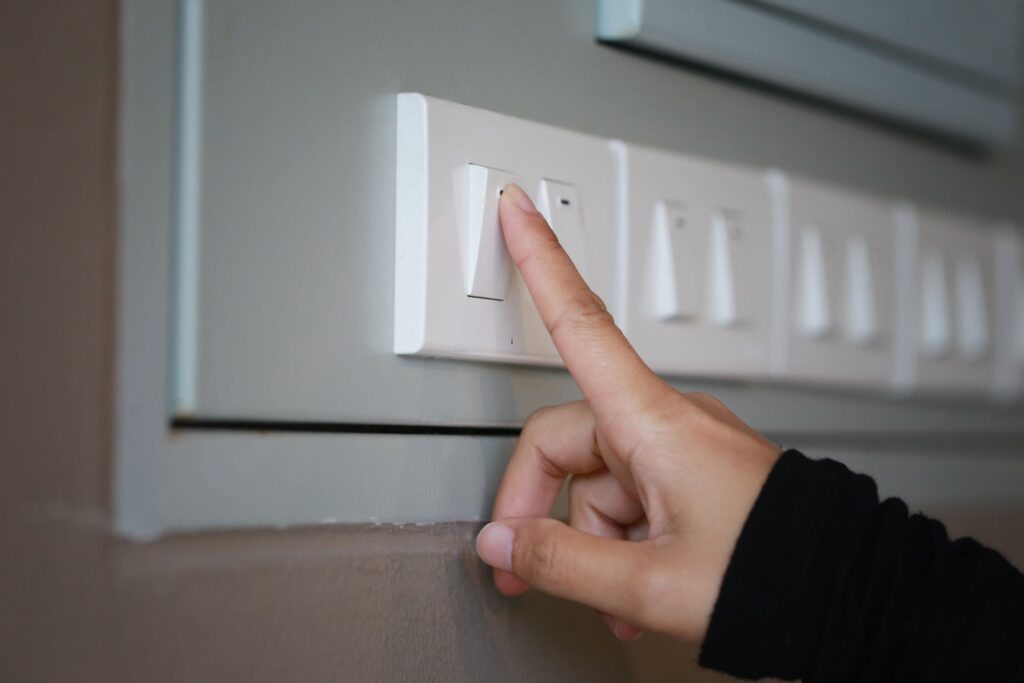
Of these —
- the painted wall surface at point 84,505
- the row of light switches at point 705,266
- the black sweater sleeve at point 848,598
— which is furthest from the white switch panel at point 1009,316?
the painted wall surface at point 84,505

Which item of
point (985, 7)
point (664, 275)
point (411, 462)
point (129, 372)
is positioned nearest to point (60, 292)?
point (129, 372)

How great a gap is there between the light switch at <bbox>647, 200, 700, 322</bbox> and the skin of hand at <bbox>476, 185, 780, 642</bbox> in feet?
0.36

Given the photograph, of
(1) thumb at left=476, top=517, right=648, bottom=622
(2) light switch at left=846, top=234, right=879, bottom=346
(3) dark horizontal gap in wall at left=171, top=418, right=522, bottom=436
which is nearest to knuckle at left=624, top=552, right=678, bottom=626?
(1) thumb at left=476, top=517, right=648, bottom=622

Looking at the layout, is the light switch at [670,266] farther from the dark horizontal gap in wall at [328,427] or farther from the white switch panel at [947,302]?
the white switch panel at [947,302]

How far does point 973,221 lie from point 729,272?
344mm

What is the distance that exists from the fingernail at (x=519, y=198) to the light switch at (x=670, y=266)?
11cm

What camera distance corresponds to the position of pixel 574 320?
445 mm

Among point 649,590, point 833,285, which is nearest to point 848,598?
point 649,590

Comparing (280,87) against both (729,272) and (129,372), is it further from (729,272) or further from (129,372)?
(729,272)

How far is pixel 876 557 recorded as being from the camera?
43cm

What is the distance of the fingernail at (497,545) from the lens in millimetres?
457

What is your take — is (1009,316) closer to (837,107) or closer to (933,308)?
(933,308)

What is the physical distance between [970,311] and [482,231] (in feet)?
1.68

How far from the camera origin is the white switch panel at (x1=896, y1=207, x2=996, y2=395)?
761mm
